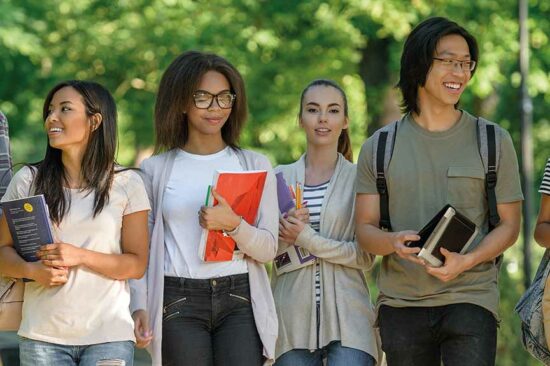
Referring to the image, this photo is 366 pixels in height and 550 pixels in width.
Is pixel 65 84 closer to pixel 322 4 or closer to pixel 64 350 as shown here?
pixel 64 350

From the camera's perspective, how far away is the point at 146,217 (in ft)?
18.6

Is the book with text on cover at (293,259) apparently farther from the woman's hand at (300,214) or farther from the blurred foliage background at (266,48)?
the blurred foliage background at (266,48)

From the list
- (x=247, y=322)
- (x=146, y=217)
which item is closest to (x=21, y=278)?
(x=146, y=217)

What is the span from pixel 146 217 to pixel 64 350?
743 mm

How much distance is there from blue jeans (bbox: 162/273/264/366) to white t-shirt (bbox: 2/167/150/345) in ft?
0.78

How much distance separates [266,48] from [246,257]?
13.6 metres

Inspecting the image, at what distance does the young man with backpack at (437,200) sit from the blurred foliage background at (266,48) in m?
10.0

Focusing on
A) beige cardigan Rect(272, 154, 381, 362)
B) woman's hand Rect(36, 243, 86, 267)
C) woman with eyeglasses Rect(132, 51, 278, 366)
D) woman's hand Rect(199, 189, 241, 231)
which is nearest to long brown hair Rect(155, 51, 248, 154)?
woman with eyeglasses Rect(132, 51, 278, 366)

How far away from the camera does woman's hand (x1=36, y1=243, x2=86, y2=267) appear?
532 centimetres

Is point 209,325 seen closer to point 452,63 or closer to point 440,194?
point 440,194

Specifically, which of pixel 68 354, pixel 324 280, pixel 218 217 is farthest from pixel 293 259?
pixel 68 354

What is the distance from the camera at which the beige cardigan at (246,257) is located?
5.69 metres

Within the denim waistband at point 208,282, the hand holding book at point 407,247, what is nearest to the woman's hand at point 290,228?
the denim waistband at point 208,282

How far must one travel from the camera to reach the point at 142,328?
568 cm
